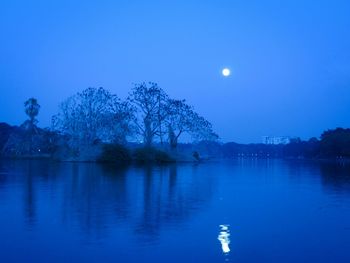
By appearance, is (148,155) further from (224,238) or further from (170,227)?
(224,238)

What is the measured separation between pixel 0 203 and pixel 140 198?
4.07m

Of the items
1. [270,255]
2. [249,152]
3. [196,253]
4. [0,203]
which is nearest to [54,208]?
[0,203]

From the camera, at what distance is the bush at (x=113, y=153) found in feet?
163

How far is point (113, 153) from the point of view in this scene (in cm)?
4962

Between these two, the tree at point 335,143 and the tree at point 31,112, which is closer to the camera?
the tree at point 31,112

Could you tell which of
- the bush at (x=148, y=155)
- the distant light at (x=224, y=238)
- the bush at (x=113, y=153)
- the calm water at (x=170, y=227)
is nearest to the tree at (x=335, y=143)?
the bush at (x=148, y=155)

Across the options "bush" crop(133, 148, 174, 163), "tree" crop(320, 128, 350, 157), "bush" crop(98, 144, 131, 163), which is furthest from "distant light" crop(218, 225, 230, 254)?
"tree" crop(320, 128, 350, 157)

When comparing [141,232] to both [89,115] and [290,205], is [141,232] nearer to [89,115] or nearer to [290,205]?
[290,205]

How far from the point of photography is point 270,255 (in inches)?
295

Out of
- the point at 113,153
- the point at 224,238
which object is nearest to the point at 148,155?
the point at 113,153

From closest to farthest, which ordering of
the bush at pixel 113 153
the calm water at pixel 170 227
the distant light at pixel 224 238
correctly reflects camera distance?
the calm water at pixel 170 227, the distant light at pixel 224 238, the bush at pixel 113 153

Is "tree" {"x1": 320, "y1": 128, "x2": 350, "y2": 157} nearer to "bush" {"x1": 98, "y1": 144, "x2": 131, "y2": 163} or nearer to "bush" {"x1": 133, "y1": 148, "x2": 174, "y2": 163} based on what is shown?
"bush" {"x1": 133, "y1": 148, "x2": 174, "y2": 163}

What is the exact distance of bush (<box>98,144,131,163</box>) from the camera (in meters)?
49.6

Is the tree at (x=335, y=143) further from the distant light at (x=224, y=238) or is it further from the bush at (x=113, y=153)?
the distant light at (x=224, y=238)
